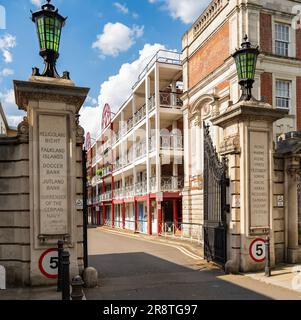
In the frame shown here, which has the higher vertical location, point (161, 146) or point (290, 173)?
point (161, 146)

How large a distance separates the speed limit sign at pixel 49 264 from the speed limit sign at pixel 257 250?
193 inches

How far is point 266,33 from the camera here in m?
19.4

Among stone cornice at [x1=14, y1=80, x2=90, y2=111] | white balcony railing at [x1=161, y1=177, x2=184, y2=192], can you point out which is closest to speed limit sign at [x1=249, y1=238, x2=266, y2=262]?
stone cornice at [x1=14, y1=80, x2=90, y2=111]

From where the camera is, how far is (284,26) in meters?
20.2

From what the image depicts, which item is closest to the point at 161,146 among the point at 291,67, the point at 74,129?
the point at 291,67

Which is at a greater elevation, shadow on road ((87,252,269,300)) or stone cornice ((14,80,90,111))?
stone cornice ((14,80,90,111))

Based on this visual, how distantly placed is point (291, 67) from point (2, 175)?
665 inches

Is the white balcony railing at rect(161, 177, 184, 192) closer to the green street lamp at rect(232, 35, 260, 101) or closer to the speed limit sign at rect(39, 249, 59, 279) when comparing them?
the green street lamp at rect(232, 35, 260, 101)

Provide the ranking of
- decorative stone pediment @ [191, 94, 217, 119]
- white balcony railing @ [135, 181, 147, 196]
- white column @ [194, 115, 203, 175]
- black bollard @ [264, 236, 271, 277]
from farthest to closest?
1. white balcony railing @ [135, 181, 147, 196]
2. white column @ [194, 115, 203, 175]
3. decorative stone pediment @ [191, 94, 217, 119]
4. black bollard @ [264, 236, 271, 277]

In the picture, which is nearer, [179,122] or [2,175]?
[2,175]

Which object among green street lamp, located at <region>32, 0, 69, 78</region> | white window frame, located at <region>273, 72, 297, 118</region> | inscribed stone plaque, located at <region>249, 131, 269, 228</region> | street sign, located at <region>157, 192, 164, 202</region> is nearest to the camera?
green street lamp, located at <region>32, 0, 69, 78</region>

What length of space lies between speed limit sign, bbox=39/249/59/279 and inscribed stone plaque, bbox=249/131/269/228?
5.02 metres

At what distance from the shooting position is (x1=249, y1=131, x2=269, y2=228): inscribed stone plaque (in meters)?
9.89
